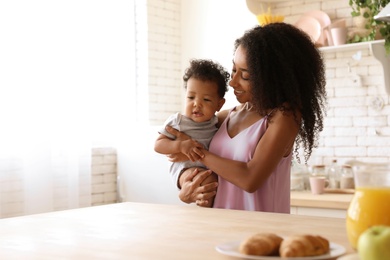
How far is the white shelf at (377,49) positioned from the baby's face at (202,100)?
5.14 ft

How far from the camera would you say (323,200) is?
3.57 metres

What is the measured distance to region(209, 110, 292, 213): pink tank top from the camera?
7.81ft

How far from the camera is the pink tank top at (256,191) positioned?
238 cm

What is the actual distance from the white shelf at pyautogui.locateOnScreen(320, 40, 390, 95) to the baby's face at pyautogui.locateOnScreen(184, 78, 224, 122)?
1.57 metres

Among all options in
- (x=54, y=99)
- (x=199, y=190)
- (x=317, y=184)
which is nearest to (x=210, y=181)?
(x=199, y=190)

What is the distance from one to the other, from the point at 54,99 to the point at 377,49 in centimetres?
208

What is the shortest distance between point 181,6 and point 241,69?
Answer: 2908 millimetres

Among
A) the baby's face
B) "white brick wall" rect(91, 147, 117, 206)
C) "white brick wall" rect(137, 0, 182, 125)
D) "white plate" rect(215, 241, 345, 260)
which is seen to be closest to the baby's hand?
the baby's face

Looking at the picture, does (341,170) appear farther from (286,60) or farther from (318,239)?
(318,239)

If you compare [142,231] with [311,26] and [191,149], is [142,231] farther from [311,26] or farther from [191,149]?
[311,26]

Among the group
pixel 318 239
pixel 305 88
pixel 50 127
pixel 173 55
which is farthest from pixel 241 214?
pixel 173 55

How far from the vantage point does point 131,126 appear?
488 centimetres

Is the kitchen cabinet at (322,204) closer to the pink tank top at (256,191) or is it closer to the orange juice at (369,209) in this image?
the pink tank top at (256,191)

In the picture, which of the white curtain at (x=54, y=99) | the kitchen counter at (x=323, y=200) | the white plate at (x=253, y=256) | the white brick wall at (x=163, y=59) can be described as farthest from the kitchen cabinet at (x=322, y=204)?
the white plate at (x=253, y=256)
